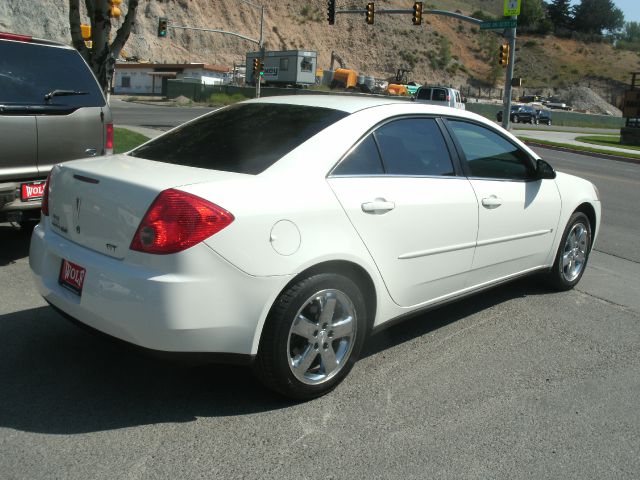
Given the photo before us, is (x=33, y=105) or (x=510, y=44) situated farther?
(x=510, y=44)

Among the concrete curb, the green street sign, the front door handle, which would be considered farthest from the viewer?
the green street sign

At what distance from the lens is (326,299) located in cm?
371

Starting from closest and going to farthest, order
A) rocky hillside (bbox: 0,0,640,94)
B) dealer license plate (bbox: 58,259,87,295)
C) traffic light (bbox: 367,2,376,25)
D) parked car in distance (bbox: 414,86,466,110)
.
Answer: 1. dealer license plate (bbox: 58,259,87,295)
2. parked car in distance (bbox: 414,86,466,110)
3. traffic light (bbox: 367,2,376,25)
4. rocky hillside (bbox: 0,0,640,94)

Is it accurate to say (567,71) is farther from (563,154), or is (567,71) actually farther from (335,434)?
(335,434)

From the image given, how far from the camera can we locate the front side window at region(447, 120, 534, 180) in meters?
4.85

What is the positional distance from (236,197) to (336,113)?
3.64 ft

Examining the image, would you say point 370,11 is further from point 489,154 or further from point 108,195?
point 108,195

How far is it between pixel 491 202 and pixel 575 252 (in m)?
1.77

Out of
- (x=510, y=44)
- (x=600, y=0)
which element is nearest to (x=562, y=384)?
(x=510, y=44)

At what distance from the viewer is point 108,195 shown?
3572 millimetres

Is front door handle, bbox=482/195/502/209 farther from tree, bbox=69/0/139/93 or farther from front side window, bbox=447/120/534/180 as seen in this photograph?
tree, bbox=69/0/139/93

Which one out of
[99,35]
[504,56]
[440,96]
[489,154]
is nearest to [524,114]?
[504,56]

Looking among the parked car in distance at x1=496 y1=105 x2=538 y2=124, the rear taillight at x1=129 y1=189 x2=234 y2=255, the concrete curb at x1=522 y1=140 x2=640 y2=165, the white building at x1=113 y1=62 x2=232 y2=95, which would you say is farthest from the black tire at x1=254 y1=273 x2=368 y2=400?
the white building at x1=113 y1=62 x2=232 y2=95

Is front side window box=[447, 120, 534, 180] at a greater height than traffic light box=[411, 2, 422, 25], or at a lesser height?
lesser
